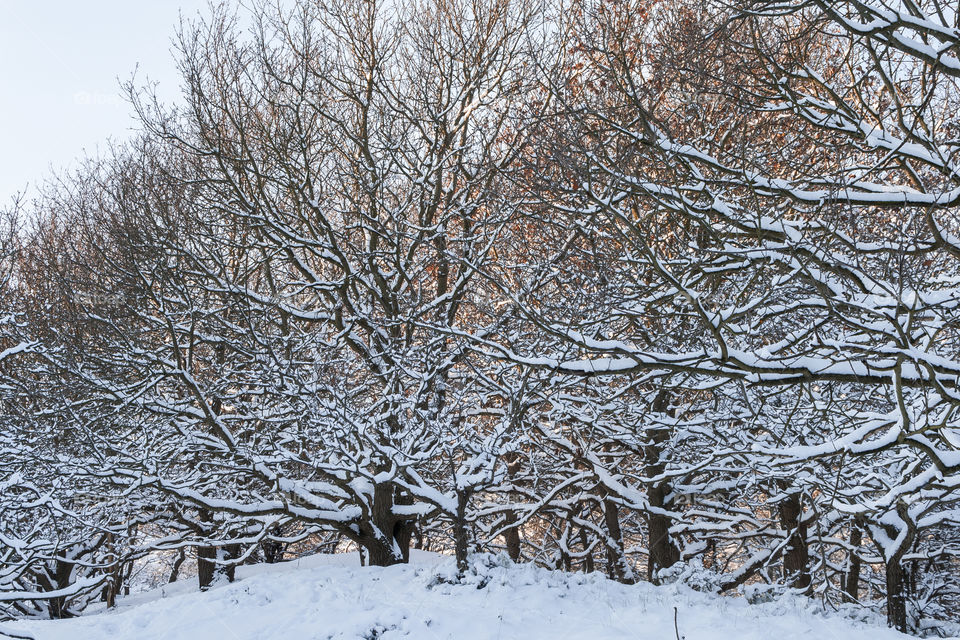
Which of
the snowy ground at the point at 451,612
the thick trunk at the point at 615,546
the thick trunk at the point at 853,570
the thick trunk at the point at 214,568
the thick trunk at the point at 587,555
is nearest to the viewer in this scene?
the snowy ground at the point at 451,612

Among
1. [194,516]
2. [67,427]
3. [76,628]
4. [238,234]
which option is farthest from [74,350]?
[194,516]

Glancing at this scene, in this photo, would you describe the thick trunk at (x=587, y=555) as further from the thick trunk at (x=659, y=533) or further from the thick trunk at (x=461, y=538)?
the thick trunk at (x=461, y=538)

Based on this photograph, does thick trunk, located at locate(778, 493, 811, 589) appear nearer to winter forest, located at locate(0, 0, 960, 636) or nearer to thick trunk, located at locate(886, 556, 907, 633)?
winter forest, located at locate(0, 0, 960, 636)

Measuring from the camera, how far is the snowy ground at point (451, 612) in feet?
18.6

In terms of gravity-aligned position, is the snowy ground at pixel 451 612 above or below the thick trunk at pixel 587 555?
above

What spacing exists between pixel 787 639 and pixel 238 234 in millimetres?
10628

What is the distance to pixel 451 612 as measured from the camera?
657cm

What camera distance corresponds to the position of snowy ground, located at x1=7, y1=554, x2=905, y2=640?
5680 millimetres

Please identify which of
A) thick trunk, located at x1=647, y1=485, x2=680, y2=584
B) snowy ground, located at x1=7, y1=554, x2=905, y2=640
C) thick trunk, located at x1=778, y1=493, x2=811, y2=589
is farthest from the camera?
thick trunk, located at x1=647, y1=485, x2=680, y2=584

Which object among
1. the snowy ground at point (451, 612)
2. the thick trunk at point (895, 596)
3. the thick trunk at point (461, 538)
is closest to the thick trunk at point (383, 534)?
the snowy ground at point (451, 612)

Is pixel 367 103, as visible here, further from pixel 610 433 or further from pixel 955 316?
pixel 955 316

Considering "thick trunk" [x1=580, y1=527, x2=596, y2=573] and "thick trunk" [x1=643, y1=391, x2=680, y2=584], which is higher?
"thick trunk" [x1=643, y1=391, x2=680, y2=584]

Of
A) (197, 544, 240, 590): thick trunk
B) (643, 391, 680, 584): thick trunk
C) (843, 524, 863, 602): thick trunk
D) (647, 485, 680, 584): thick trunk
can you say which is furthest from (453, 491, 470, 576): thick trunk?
(843, 524, 863, 602): thick trunk

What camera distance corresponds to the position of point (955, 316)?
4941mm
